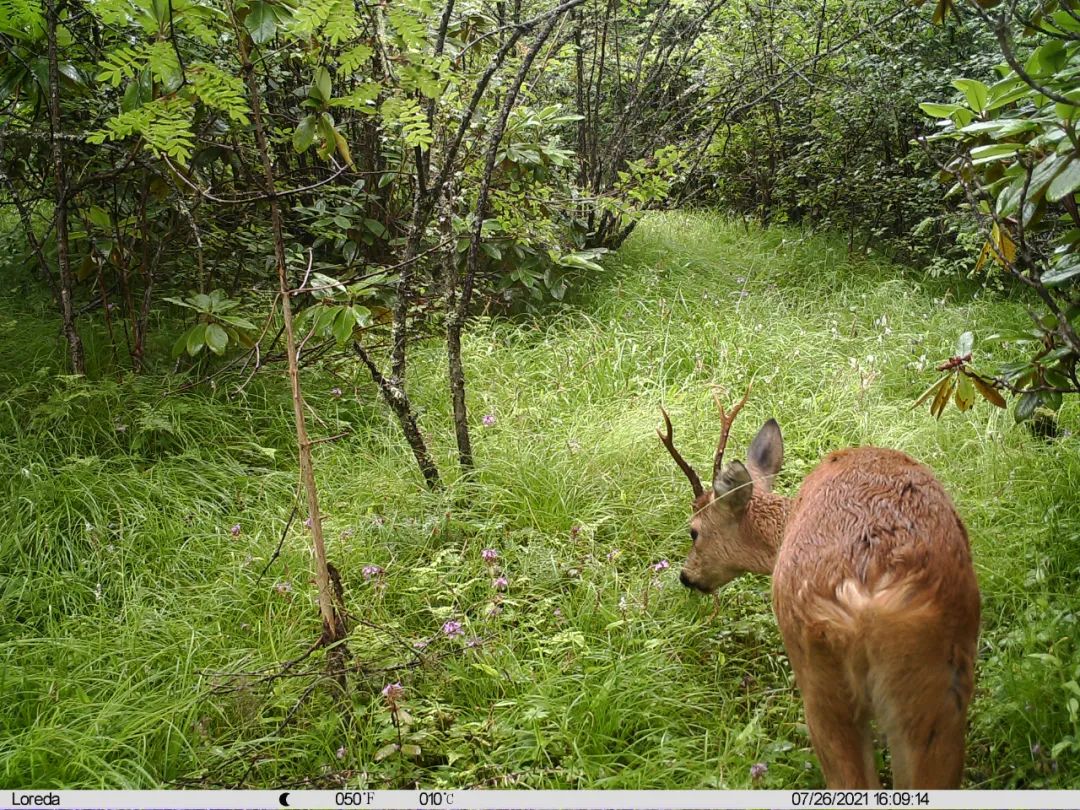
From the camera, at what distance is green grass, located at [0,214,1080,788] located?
8.06ft

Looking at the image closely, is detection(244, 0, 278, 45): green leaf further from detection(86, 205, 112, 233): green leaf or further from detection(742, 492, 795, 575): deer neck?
detection(742, 492, 795, 575): deer neck

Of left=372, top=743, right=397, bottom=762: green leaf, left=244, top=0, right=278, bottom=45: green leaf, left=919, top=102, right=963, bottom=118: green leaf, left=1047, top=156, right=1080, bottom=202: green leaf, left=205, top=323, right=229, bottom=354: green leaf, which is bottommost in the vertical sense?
left=372, top=743, right=397, bottom=762: green leaf

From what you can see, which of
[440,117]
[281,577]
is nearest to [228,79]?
[440,117]

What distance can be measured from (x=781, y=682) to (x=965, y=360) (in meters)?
1.19

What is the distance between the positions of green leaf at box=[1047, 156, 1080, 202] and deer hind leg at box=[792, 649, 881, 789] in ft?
3.93

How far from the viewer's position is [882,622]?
184 cm

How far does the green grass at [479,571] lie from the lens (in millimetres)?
2457

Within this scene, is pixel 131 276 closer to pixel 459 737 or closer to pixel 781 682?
pixel 459 737

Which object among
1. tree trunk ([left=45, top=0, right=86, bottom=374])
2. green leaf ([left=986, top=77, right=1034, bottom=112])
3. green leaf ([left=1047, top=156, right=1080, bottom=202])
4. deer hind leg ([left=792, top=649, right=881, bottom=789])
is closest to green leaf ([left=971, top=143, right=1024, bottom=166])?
green leaf ([left=986, top=77, right=1034, bottom=112])

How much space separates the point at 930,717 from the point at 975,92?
182cm

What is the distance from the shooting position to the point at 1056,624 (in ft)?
8.45

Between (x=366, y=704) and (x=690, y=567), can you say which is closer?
(x=366, y=704)

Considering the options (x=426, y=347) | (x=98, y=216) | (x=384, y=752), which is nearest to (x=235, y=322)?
(x=98, y=216)

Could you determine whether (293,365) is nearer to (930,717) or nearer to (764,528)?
(764,528)
